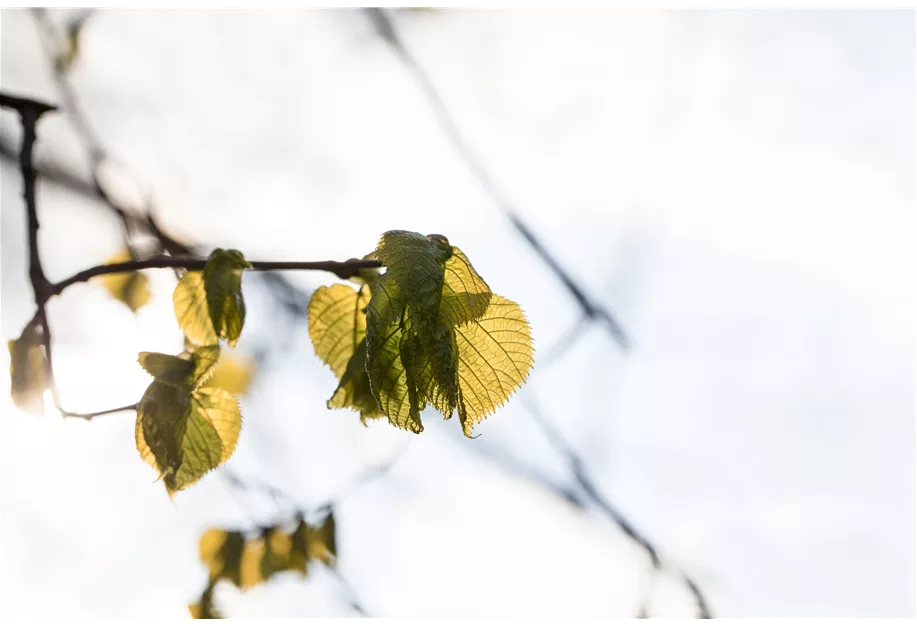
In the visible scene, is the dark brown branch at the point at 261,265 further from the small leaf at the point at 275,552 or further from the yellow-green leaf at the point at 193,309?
the small leaf at the point at 275,552

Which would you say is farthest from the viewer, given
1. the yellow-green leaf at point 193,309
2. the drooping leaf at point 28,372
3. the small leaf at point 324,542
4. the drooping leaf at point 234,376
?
the small leaf at point 324,542

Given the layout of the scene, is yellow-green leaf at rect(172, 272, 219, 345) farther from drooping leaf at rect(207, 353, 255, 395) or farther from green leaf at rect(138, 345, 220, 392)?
drooping leaf at rect(207, 353, 255, 395)

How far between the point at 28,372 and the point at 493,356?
41cm

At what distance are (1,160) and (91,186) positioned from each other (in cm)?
8

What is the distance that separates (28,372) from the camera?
1.86ft

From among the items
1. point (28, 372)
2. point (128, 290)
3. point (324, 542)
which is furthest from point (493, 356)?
point (324, 542)

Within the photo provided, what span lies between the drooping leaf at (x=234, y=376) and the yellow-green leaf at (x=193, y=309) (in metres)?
0.28

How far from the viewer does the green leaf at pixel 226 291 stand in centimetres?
39

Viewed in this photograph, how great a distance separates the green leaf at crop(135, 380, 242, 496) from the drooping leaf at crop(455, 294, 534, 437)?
18cm

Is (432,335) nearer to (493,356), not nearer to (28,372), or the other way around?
(493,356)

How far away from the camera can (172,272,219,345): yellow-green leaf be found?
0.45 m

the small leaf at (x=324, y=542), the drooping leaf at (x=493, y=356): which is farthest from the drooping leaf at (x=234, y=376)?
the drooping leaf at (x=493, y=356)

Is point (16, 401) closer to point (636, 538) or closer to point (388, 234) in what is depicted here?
point (388, 234)

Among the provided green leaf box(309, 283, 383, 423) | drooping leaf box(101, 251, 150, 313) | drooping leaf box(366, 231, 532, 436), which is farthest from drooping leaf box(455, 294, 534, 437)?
drooping leaf box(101, 251, 150, 313)
